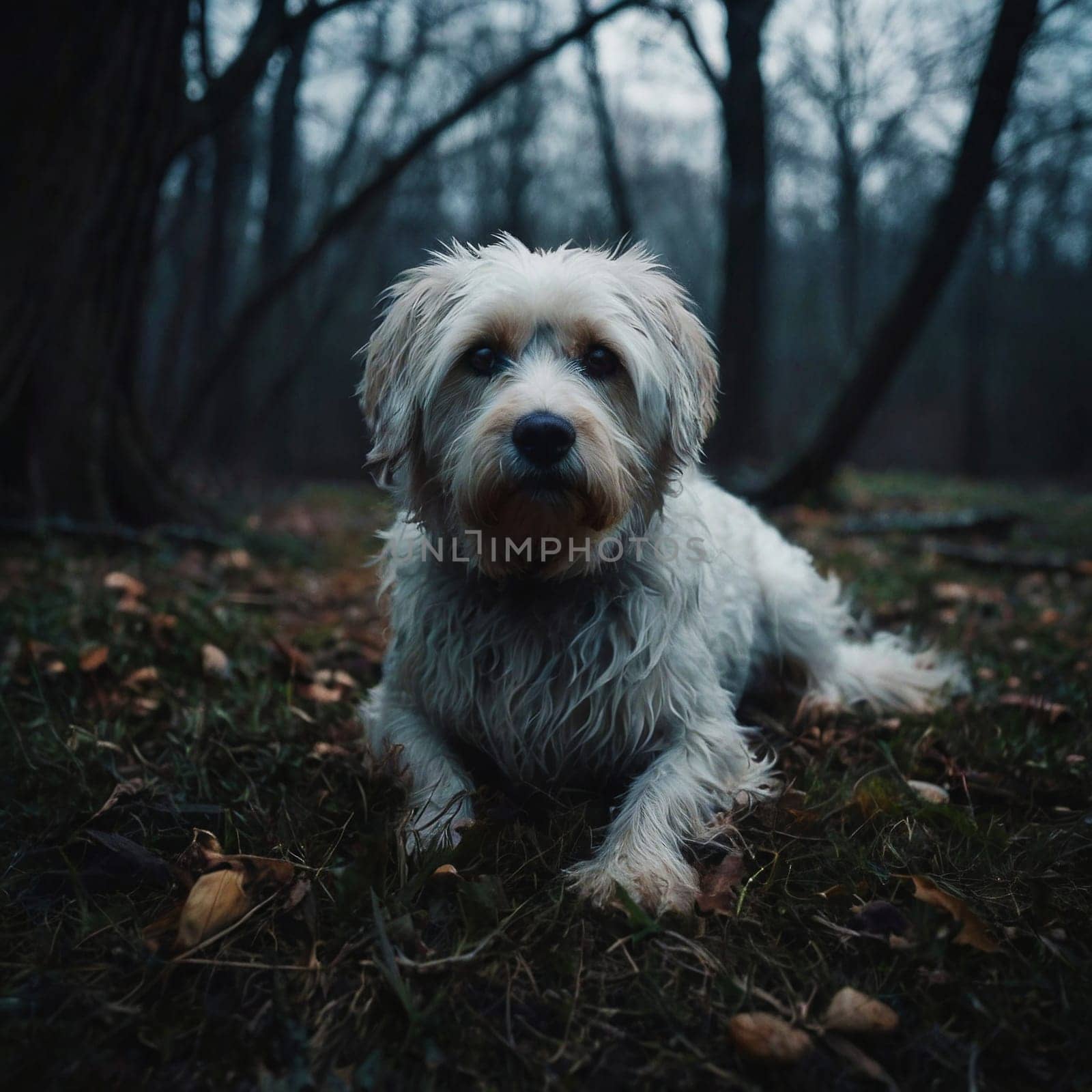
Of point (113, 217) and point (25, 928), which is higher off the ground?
point (113, 217)

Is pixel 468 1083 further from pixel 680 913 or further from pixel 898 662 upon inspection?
pixel 898 662

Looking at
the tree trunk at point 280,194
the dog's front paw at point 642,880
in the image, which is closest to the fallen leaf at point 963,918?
the dog's front paw at point 642,880

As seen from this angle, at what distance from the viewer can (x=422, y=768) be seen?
2551mm

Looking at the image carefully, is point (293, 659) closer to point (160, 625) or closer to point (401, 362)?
point (160, 625)

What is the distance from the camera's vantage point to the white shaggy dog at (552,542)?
93.7 inches

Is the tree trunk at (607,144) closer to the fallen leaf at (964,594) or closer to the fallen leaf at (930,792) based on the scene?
the fallen leaf at (964,594)

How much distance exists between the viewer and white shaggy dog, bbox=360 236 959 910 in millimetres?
2381

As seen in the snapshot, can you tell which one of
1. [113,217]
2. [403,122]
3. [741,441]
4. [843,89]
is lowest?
[741,441]

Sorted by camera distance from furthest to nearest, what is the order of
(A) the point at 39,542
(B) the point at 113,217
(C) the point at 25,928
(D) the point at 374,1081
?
1. (B) the point at 113,217
2. (A) the point at 39,542
3. (C) the point at 25,928
4. (D) the point at 374,1081

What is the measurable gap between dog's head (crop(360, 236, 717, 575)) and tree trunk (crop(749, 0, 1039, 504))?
5800mm

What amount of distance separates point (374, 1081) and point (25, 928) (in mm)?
993

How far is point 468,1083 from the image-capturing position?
1605 mm

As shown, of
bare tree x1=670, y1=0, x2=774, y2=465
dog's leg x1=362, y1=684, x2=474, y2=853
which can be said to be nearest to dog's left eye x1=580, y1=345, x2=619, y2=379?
dog's leg x1=362, y1=684, x2=474, y2=853

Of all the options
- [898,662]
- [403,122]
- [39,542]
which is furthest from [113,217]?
[403,122]
